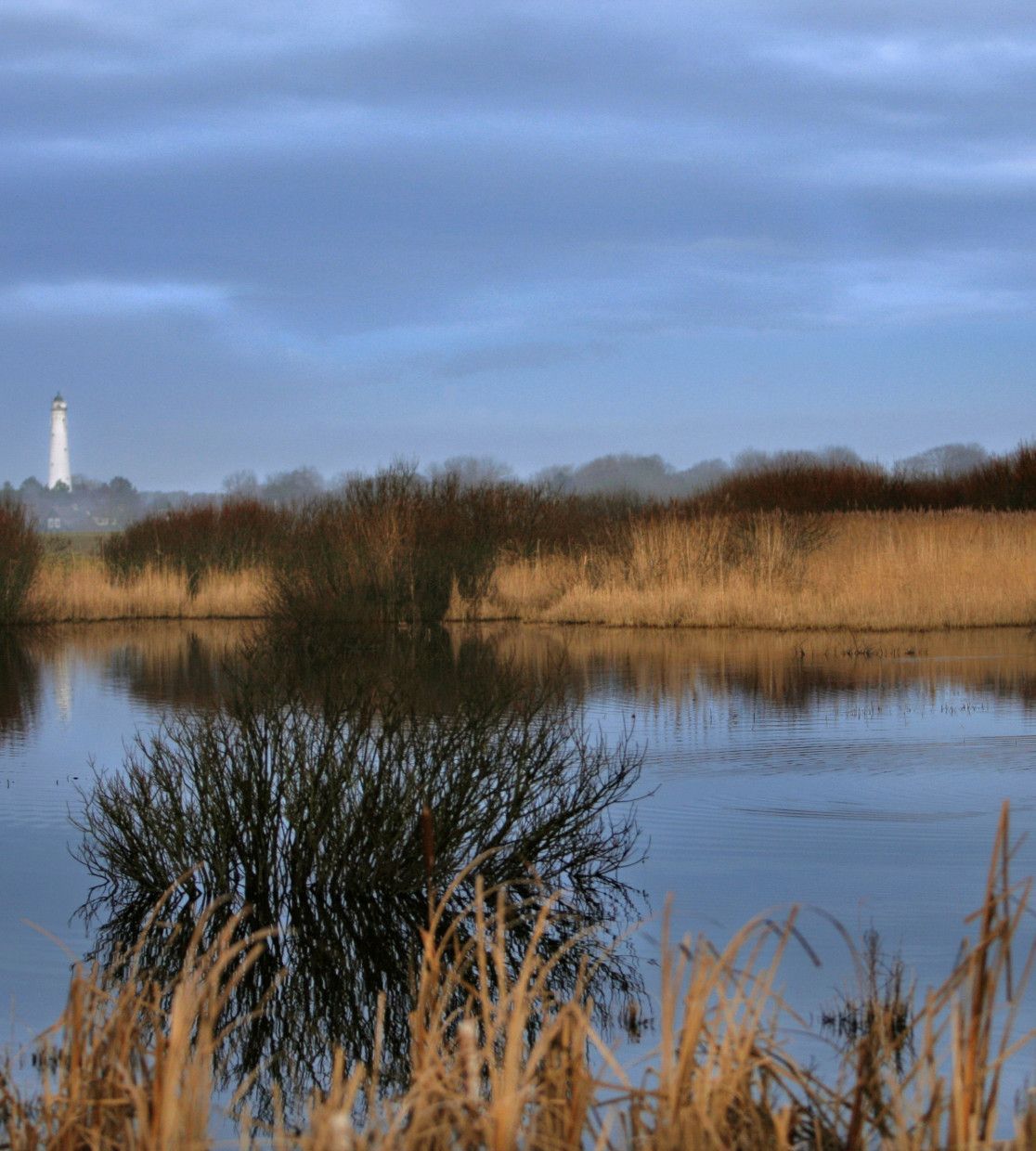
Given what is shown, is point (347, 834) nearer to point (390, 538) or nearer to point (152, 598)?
point (390, 538)

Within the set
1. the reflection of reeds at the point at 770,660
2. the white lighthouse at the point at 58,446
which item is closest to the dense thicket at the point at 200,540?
the reflection of reeds at the point at 770,660

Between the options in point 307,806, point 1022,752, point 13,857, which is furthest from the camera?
point 1022,752

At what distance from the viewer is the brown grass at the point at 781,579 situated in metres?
21.3

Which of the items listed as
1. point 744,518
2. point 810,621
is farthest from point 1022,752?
point 744,518

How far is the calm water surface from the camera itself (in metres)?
6.14

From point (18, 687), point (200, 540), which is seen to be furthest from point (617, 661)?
point (200, 540)

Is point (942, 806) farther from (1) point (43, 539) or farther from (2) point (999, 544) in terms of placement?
(1) point (43, 539)

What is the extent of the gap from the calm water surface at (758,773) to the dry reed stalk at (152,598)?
740cm

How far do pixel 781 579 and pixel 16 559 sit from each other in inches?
458

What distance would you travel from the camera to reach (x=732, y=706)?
42.4 feet

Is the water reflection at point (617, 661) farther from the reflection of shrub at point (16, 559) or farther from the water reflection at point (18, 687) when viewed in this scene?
the reflection of shrub at point (16, 559)

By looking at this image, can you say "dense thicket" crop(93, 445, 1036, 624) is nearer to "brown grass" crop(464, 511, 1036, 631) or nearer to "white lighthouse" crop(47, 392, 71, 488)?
"brown grass" crop(464, 511, 1036, 631)

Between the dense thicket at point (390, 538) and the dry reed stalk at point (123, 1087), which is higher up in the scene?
the dense thicket at point (390, 538)

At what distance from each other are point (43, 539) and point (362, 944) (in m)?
21.9
